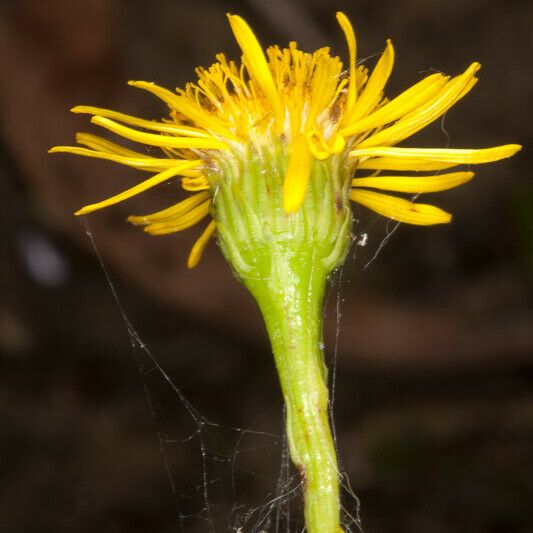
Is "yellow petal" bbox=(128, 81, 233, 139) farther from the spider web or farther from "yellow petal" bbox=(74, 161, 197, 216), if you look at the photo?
the spider web

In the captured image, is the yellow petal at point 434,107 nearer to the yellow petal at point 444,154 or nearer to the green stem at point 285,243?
the yellow petal at point 444,154

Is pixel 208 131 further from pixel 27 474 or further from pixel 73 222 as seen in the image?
pixel 27 474

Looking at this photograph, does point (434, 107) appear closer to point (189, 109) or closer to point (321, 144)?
point (321, 144)

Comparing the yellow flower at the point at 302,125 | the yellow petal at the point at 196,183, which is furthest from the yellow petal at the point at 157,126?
the yellow petal at the point at 196,183

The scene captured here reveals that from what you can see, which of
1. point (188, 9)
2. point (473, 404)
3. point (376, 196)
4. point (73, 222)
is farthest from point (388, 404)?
point (188, 9)

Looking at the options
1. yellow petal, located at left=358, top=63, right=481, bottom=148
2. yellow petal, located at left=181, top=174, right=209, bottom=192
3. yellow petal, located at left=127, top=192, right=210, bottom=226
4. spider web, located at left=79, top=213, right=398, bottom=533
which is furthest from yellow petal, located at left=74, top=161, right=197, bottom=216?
spider web, located at left=79, top=213, right=398, bottom=533

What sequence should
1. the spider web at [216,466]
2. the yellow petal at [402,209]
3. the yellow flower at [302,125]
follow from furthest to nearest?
the spider web at [216,466]
the yellow petal at [402,209]
the yellow flower at [302,125]
